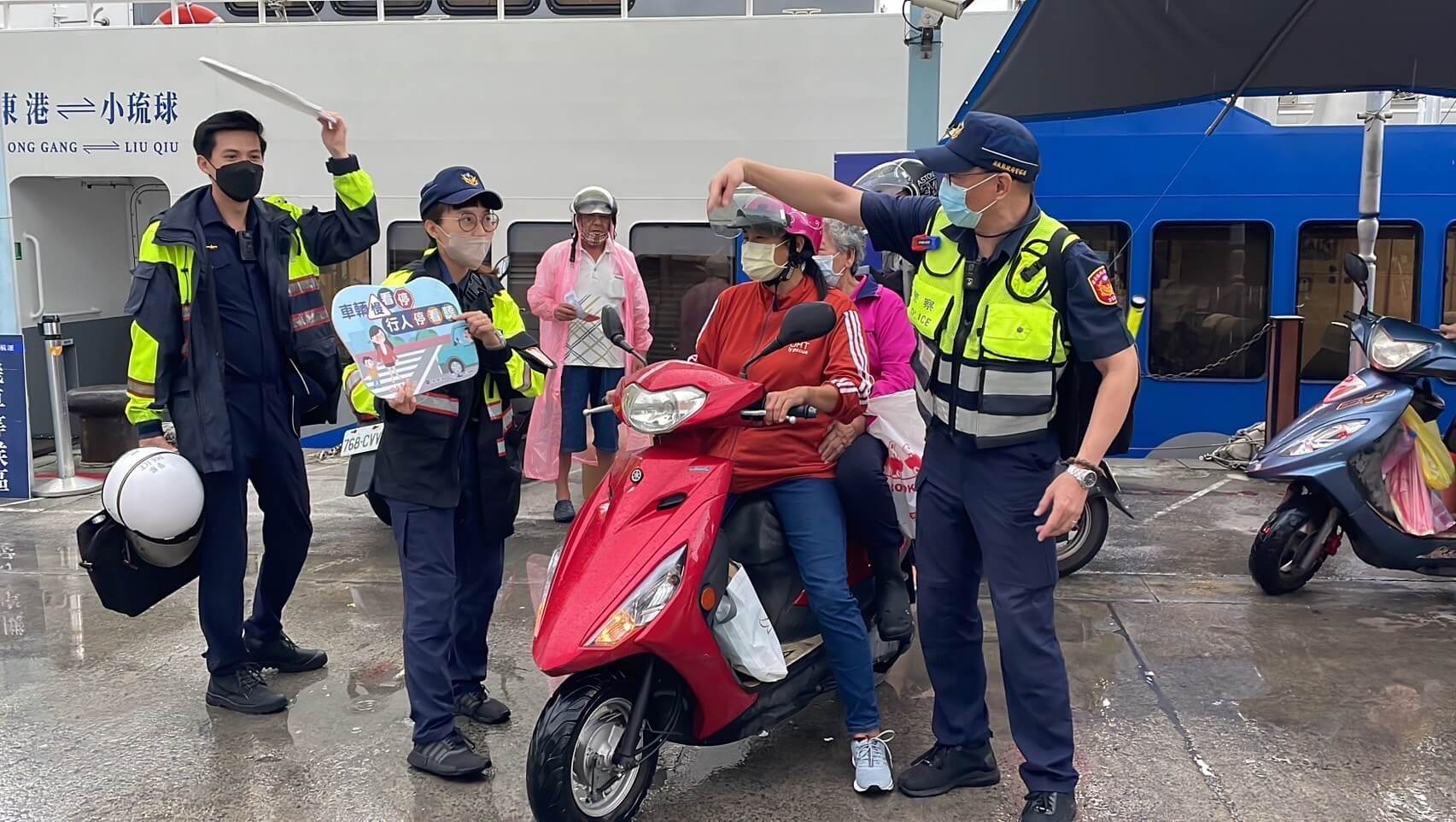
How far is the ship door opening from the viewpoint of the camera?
9359 millimetres

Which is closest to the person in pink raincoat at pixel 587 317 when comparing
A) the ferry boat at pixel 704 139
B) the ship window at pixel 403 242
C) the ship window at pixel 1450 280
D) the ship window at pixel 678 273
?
the ship window at pixel 678 273

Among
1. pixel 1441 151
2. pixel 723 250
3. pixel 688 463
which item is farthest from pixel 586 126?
pixel 1441 151

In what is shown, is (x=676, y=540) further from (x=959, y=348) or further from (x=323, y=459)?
(x=323, y=459)

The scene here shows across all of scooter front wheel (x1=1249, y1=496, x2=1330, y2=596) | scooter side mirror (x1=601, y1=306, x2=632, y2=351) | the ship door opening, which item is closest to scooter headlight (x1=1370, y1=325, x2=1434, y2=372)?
scooter front wheel (x1=1249, y1=496, x2=1330, y2=596)

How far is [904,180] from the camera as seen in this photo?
18.9 feet

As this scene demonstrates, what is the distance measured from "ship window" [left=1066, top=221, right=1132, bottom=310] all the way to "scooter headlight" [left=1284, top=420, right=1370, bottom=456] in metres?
3.08

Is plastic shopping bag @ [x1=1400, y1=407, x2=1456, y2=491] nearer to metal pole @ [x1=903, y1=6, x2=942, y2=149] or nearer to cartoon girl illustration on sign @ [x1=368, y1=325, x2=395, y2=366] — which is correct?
metal pole @ [x1=903, y1=6, x2=942, y2=149]

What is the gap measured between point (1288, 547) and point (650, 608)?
12.2ft

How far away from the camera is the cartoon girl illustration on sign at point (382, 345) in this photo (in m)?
3.49

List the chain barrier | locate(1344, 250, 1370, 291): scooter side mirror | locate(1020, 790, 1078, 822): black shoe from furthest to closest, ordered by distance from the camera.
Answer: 1. the chain barrier
2. locate(1344, 250, 1370, 291): scooter side mirror
3. locate(1020, 790, 1078, 822): black shoe

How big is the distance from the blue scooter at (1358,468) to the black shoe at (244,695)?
4430 millimetres

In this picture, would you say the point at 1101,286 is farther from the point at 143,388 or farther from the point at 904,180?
the point at 143,388

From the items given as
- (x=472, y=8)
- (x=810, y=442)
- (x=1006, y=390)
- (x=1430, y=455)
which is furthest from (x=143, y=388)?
(x=472, y=8)

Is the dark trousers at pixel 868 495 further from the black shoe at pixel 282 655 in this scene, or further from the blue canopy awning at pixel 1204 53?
the blue canopy awning at pixel 1204 53
